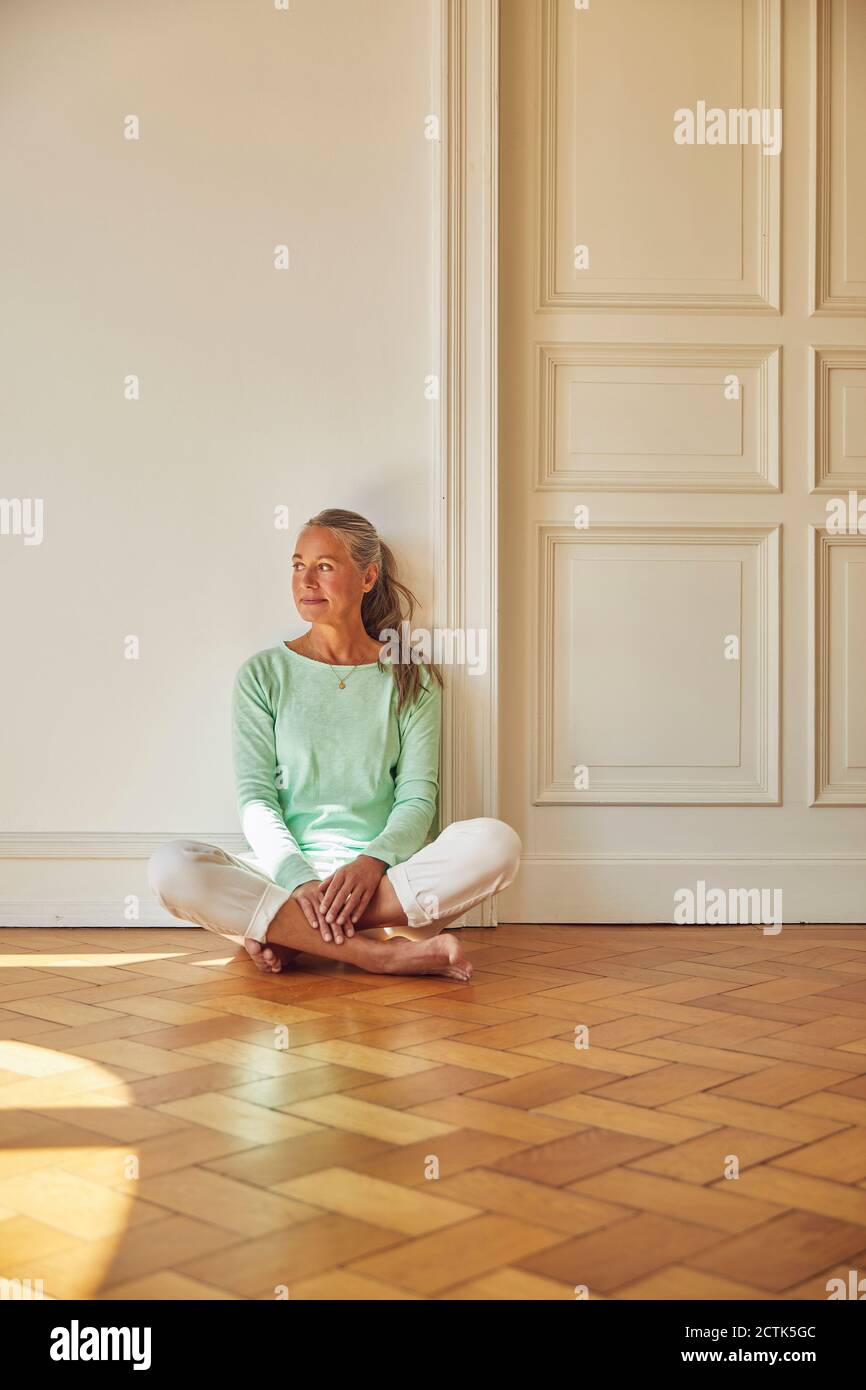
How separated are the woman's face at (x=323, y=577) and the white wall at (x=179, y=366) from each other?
13cm

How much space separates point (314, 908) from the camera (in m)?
2.03

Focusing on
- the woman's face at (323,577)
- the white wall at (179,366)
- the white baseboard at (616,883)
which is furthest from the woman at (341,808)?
the white baseboard at (616,883)

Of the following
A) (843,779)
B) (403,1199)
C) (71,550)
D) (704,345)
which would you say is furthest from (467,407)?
(403,1199)

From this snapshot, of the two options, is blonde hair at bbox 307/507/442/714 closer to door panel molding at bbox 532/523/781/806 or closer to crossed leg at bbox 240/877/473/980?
door panel molding at bbox 532/523/781/806

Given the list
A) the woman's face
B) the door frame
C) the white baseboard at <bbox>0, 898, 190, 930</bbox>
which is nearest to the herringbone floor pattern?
the white baseboard at <bbox>0, 898, 190, 930</bbox>

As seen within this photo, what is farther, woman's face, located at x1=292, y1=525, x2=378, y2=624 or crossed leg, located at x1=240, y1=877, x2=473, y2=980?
woman's face, located at x1=292, y1=525, x2=378, y2=624

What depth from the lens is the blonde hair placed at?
2363 millimetres

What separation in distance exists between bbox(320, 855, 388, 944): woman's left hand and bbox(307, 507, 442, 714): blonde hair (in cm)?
41

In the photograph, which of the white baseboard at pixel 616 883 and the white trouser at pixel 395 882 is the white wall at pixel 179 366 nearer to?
the white trouser at pixel 395 882

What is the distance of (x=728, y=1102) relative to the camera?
1.38m

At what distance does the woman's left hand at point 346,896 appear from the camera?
2.02 m

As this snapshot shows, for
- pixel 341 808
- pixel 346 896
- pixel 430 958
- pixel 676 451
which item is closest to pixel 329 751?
pixel 341 808

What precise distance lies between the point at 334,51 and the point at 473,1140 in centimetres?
210

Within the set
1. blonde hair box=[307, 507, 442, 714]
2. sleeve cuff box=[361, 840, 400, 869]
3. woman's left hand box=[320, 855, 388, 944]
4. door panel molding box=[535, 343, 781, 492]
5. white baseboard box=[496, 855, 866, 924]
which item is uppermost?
door panel molding box=[535, 343, 781, 492]
